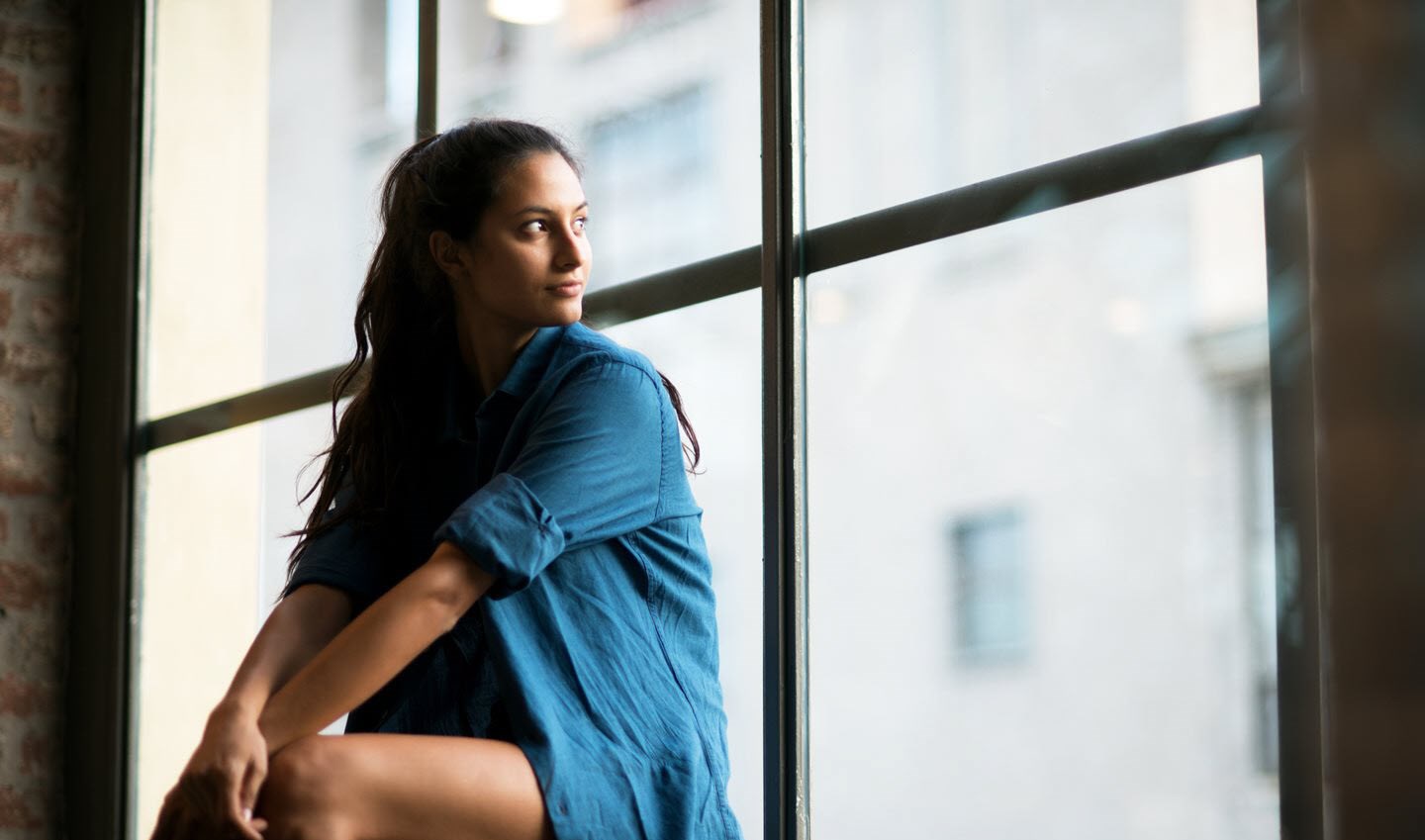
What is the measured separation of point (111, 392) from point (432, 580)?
181 cm

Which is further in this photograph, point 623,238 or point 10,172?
point 10,172

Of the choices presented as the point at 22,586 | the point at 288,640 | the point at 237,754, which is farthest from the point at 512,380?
the point at 22,586

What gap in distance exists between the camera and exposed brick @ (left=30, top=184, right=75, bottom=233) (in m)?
2.92

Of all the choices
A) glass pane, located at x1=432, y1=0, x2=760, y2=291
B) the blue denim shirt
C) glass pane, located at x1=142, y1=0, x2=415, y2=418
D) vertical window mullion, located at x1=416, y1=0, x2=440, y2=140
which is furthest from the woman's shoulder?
glass pane, located at x1=142, y1=0, x2=415, y2=418

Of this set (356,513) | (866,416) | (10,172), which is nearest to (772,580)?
(866,416)

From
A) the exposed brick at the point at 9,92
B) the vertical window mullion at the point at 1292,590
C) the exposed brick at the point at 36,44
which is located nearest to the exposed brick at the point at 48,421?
the exposed brick at the point at 9,92

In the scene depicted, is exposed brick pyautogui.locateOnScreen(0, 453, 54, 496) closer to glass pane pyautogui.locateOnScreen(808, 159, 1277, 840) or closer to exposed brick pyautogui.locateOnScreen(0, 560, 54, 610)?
exposed brick pyautogui.locateOnScreen(0, 560, 54, 610)

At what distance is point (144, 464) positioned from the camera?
111 inches

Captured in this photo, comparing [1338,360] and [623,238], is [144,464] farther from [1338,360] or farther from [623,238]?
[1338,360]

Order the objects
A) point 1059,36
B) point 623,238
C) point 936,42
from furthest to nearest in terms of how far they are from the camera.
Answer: point 623,238
point 936,42
point 1059,36

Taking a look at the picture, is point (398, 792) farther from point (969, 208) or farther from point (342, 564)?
point (969, 208)

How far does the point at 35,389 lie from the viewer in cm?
288

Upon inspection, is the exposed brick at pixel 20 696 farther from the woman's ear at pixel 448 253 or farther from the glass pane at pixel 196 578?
the woman's ear at pixel 448 253

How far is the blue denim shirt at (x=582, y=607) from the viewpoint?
1.30 m
